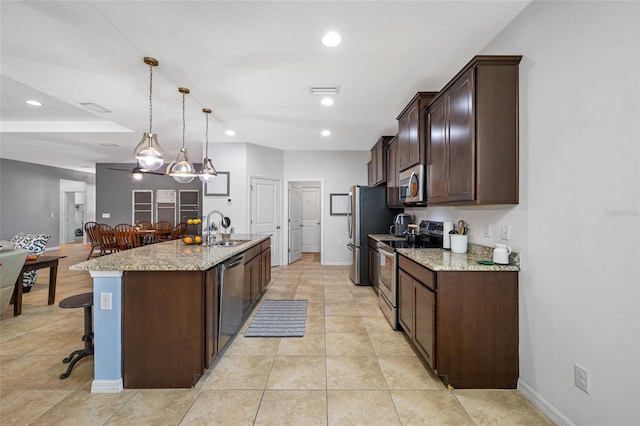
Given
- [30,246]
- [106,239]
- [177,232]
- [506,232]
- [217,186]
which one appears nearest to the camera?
[506,232]

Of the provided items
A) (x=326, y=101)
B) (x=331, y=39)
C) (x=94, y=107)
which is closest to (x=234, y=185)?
(x=94, y=107)

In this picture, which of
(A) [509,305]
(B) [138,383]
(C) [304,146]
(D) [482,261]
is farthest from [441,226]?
(C) [304,146]

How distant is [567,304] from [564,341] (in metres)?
0.22

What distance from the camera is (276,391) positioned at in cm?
187

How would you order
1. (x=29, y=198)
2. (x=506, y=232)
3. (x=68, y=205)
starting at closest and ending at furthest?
(x=506, y=232) → (x=29, y=198) → (x=68, y=205)

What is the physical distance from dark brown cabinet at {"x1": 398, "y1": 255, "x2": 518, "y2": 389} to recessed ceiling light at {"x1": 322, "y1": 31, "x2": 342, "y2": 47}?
1951 millimetres

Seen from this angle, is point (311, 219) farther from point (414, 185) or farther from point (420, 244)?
point (414, 185)

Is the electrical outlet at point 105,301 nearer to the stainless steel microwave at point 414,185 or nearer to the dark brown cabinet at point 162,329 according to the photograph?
the dark brown cabinet at point 162,329

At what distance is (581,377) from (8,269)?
4.91 m

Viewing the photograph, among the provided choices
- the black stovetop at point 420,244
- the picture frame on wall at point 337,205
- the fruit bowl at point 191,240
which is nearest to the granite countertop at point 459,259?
the black stovetop at point 420,244

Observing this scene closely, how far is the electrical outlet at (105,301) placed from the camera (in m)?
1.88

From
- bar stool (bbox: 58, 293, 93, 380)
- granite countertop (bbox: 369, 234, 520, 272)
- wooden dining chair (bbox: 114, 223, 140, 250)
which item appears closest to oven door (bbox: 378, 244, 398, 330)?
granite countertop (bbox: 369, 234, 520, 272)

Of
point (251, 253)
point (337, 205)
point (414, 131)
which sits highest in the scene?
point (414, 131)

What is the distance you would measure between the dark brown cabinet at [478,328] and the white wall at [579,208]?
0.08 meters
